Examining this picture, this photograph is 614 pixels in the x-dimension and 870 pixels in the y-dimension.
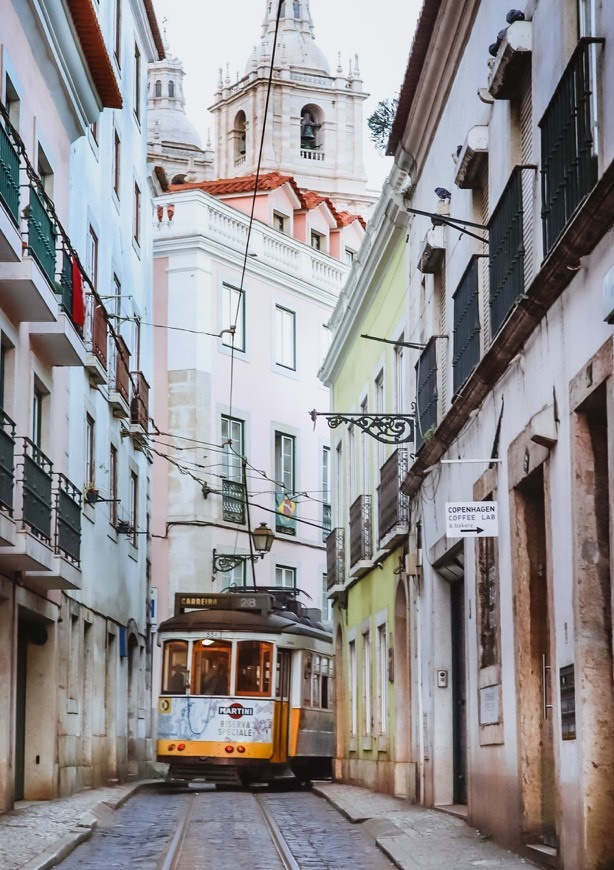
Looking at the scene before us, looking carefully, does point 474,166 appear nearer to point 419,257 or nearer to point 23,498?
point 419,257

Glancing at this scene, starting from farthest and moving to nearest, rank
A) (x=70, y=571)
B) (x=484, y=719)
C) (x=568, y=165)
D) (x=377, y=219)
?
(x=377, y=219), (x=70, y=571), (x=484, y=719), (x=568, y=165)

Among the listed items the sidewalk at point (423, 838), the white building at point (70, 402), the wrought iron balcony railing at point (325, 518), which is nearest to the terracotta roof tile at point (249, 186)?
the wrought iron balcony railing at point (325, 518)

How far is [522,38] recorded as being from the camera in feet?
40.8

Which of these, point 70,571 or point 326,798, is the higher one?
point 70,571

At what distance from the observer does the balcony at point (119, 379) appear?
85.8 ft

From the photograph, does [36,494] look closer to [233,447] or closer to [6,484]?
[6,484]

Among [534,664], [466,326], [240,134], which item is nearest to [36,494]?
[466,326]

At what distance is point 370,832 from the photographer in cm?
1507

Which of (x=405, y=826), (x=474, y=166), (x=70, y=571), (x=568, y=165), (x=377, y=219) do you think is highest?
(x=377, y=219)

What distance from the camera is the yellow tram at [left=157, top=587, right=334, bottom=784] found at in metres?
24.2

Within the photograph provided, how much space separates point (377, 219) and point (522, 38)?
33.2ft

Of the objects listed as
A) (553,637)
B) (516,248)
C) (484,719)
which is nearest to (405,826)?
(484,719)

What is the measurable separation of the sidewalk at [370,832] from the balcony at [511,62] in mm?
5976

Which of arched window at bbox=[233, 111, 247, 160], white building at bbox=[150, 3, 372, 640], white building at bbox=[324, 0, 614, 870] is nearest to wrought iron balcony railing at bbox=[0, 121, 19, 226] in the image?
white building at bbox=[324, 0, 614, 870]
